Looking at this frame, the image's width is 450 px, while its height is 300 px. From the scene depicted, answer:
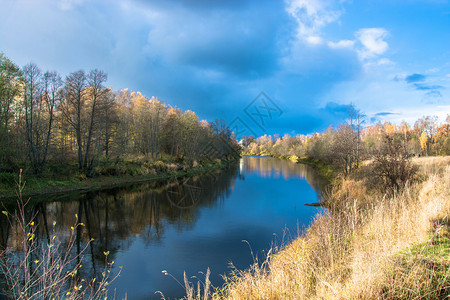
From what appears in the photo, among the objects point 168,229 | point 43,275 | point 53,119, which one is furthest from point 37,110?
point 43,275

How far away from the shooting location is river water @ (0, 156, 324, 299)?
324 inches

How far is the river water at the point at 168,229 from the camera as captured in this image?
8.24 metres

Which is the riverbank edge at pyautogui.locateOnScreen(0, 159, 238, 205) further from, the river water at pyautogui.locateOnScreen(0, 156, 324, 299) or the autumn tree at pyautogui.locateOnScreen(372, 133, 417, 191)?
the autumn tree at pyautogui.locateOnScreen(372, 133, 417, 191)

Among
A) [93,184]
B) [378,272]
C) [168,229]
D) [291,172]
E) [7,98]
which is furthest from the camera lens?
[291,172]

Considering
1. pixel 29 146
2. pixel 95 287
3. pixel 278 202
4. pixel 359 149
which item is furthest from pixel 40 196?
pixel 359 149

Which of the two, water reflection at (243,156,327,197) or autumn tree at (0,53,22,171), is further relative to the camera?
water reflection at (243,156,327,197)

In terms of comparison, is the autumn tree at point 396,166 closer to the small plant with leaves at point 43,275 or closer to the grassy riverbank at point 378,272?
the grassy riverbank at point 378,272

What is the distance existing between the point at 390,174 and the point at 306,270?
9.13 metres

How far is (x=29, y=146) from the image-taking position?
20750 mm

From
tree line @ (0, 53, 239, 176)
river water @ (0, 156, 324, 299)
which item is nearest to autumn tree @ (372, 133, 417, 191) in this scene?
river water @ (0, 156, 324, 299)

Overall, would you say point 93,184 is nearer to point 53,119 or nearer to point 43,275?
point 53,119

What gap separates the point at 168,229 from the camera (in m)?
12.6

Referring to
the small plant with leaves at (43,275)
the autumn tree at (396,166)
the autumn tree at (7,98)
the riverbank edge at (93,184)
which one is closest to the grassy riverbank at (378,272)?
the small plant with leaves at (43,275)

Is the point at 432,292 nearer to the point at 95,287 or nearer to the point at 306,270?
the point at 306,270
